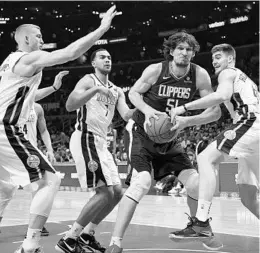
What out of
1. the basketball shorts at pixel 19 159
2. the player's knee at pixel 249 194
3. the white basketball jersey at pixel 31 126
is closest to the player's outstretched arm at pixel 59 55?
the basketball shorts at pixel 19 159

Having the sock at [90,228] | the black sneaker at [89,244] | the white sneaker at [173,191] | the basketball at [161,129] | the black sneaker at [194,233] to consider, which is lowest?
the white sneaker at [173,191]

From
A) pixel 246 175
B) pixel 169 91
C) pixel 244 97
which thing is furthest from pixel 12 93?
pixel 246 175

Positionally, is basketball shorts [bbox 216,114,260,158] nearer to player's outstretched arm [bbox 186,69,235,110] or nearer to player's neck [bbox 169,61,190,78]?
player's outstretched arm [bbox 186,69,235,110]

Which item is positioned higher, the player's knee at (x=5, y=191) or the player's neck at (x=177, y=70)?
the player's neck at (x=177, y=70)

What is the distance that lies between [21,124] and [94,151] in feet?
3.68

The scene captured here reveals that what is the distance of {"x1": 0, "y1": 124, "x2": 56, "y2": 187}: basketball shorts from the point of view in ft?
13.5

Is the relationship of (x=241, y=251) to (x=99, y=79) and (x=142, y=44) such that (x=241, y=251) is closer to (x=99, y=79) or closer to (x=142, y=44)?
(x=99, y=79)

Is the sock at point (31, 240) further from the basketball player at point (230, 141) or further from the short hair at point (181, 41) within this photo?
the short hair at point (181, 41)

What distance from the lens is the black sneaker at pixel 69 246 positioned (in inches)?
191

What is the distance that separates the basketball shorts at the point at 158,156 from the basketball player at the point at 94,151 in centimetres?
51

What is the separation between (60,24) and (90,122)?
31434 millimetres

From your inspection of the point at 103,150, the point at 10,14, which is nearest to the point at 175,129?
the point at 103,150

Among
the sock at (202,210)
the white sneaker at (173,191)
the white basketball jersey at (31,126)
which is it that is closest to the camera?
the sock at (202,210)

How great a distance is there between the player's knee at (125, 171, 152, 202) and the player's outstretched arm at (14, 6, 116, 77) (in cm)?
125
